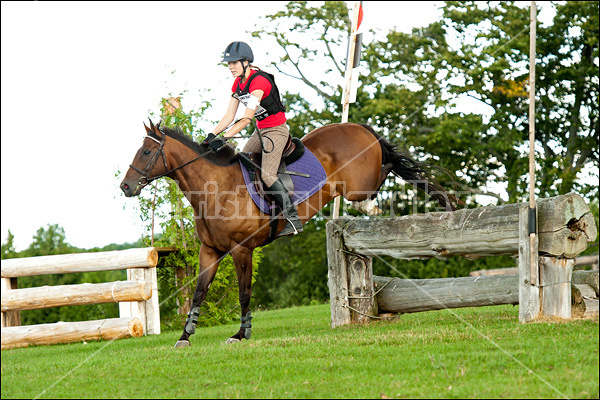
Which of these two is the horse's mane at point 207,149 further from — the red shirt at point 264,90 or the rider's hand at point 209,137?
the red shirt at point 264,90

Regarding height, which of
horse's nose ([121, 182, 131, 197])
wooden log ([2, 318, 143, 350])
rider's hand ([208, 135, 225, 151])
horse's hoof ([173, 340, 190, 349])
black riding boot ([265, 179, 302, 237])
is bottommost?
wooden log ([2, 318, 143, 350])

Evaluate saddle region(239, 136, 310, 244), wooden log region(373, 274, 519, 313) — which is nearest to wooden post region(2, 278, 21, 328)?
saddle region(239, 136, 310, 244)

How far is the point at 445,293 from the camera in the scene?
7773 millimetres

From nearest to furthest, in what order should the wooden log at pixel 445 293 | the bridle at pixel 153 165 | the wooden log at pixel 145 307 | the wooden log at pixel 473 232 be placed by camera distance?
the wooden log at pixel 473 232 < the bridle at pixel 153 165 < the wooden log at pixel 445 293 < the wooden log at pixel 145 307

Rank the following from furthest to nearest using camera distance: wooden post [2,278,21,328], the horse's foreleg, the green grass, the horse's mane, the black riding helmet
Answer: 1. wooden post [2,278,21,328]
2. the horse's mane
3. the horse's foreleg
4. the black riding helmet
5. the green grass

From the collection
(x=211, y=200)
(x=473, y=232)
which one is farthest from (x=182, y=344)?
(x=473, y=232)

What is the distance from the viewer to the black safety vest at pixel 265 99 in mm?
7171

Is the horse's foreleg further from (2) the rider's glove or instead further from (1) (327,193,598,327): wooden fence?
(1) (327,193,598,327): wooden fence

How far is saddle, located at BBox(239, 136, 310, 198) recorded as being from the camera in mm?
7249

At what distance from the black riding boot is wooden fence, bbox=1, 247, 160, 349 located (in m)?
2.58

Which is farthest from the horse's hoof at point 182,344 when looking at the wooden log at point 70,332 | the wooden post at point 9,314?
the wooden post at point 9,314

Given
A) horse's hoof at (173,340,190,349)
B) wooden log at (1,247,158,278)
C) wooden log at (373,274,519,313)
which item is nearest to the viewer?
horse's hoof at (173,340,190,349)

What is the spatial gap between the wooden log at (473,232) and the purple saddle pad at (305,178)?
2.58ft

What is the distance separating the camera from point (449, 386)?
4.26 m
